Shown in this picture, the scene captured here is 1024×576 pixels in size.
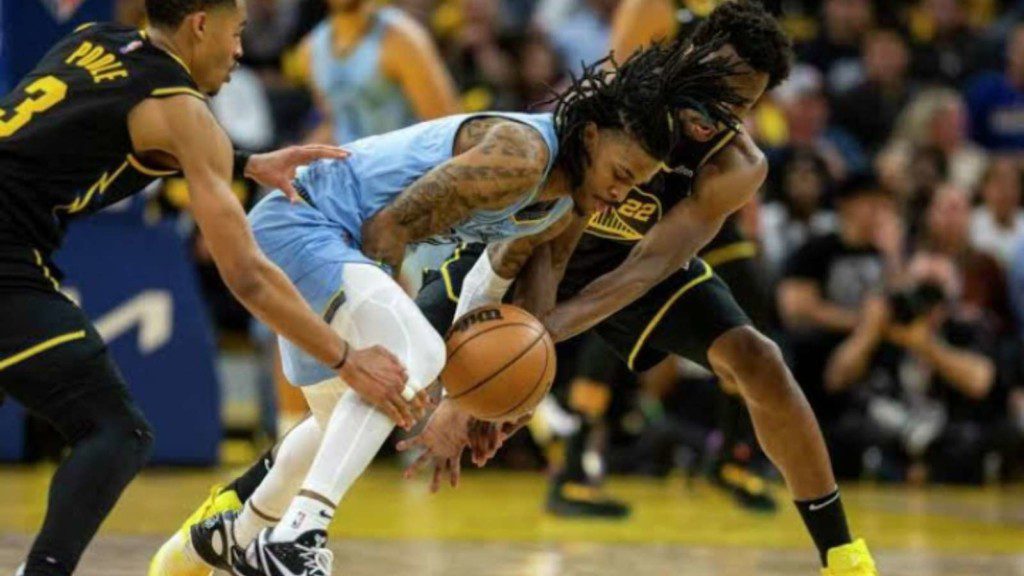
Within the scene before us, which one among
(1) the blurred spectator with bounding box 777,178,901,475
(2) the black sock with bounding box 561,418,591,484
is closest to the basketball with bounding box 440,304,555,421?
(2) the black sock with bounding box 561,418,591,484

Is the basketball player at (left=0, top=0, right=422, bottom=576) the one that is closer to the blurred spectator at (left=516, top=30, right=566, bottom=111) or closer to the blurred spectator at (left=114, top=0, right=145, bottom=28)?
the blurred spectator at (left=114, top=0, right=145, bottom=28)

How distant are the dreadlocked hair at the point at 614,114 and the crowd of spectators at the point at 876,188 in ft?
14.9

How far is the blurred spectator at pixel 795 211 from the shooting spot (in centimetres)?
1227

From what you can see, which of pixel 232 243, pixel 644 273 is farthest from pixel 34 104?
pixel 644 273

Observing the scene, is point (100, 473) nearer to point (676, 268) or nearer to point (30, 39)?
point (676, 268)

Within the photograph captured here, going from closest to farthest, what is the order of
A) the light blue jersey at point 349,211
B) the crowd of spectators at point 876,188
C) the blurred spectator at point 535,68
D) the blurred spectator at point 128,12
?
the light blue jersey at point 349,211 → the blurred spectator at point 128,12 → the crowd of spectators at point 876,188 → the blurred spectator at point 535,68

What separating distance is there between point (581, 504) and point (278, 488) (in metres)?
3.50

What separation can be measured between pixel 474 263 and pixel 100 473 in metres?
2.06

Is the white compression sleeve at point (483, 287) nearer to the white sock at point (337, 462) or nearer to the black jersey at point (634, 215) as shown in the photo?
the black jersey at point (634, 215)

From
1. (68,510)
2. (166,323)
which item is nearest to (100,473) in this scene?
(68,510)

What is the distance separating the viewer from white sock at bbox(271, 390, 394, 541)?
514 cm

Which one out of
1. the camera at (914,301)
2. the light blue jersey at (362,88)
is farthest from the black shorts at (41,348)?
the camera at (914,301)

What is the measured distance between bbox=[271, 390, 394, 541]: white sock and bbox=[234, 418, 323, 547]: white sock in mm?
444

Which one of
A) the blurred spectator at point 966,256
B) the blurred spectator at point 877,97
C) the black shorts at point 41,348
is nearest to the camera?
the black shorts at point 41,348
